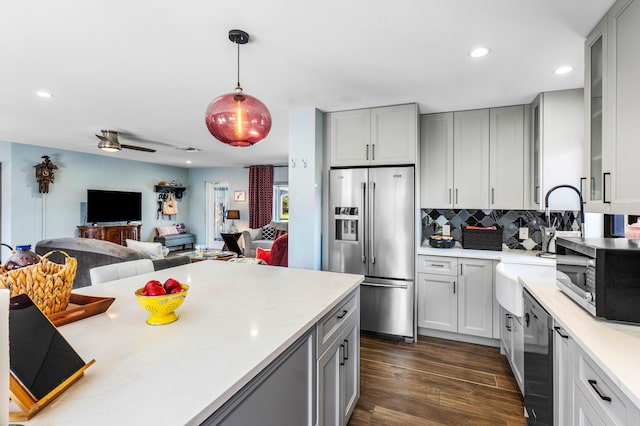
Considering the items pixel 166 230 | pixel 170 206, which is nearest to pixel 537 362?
pixel 166 230

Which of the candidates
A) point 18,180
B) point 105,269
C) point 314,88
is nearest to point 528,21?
point 314,88

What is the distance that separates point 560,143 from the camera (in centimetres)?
286

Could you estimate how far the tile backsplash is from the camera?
3.36 meters

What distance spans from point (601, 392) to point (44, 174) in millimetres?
7739

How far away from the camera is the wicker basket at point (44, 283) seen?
3.65 ft

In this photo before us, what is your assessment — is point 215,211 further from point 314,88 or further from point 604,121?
point 604,121

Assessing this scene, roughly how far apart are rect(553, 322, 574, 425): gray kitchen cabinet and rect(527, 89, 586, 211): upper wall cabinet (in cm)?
184

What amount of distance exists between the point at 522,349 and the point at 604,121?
57.4 inches

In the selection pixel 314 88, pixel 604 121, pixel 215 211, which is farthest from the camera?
pixel 215 211

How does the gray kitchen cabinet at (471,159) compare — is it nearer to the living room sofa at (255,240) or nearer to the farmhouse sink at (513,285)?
the farmhouse sink at (513,285)

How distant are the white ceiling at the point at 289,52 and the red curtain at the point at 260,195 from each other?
474 centimetres

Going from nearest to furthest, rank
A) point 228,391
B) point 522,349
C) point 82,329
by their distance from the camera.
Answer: point 228,391 < point 82,329 < point 522,349

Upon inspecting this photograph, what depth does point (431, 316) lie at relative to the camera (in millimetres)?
3293

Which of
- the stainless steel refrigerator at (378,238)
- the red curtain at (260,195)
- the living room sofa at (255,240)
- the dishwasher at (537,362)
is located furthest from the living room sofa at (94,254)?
the red curtain at (260,195)
